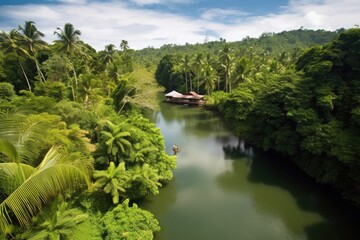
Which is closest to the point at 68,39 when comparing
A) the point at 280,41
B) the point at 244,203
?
the point at 244,203

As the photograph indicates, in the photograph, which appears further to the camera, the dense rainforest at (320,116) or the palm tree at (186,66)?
the palm tree at (186,66)

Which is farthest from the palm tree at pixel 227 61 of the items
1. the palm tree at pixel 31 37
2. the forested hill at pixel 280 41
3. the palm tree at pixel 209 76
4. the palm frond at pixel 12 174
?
the forested hill at pixel 280 41

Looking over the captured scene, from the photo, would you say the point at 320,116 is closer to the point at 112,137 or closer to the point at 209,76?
the point at 112,137

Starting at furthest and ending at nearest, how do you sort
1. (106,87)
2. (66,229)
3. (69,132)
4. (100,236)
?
(106,87)
(69,132)
(100,236)
(66,229)

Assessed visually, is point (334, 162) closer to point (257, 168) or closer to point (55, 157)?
point (257, 168)

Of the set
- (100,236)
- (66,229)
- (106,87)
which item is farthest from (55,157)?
(106,87)

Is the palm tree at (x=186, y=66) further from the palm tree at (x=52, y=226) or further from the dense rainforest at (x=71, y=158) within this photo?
the palm tree at (x=52, y=226)

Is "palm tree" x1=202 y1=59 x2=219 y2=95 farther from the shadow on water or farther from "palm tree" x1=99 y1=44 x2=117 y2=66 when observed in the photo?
the shadow on water
